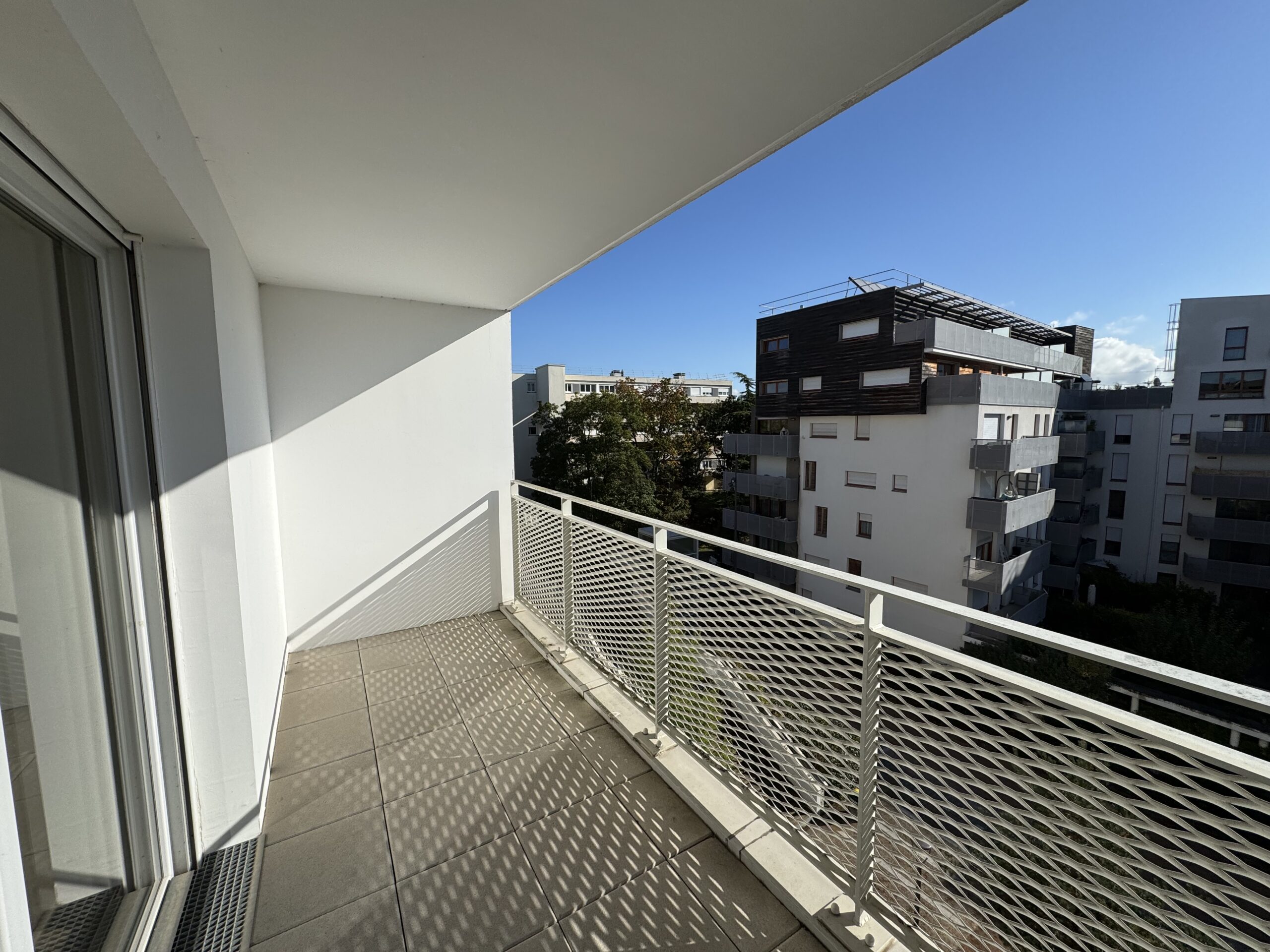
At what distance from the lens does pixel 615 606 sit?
244 cm

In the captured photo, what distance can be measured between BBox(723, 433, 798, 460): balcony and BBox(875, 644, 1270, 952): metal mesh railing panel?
14.1 m

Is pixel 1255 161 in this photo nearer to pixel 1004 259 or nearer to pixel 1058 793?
pixel 1004 259

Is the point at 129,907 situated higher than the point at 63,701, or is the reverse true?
the point at 63,701

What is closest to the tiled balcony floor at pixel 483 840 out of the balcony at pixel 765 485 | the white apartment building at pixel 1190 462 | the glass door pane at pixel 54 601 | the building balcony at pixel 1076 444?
the glass door pane at pixel 54 601

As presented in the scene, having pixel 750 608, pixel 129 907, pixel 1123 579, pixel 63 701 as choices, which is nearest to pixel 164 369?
pixel 63 701

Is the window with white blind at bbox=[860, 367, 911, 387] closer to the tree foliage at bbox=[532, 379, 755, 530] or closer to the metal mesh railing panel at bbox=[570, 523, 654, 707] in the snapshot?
the tree foliage at bbox=[532, 379, 755, 530]

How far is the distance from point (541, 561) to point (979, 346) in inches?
546

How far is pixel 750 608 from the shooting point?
1.70 m

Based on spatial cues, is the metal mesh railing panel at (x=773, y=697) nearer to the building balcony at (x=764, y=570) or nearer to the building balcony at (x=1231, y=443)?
the building balcony at (x=764, y=570)

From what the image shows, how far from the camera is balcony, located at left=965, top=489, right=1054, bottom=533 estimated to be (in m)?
10.8

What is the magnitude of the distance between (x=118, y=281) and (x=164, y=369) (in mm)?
249

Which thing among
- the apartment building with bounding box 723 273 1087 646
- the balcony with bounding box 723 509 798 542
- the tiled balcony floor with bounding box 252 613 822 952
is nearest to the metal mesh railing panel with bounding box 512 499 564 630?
the tiled balcony floor with bounding box 252 613 822 952

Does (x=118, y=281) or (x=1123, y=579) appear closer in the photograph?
(x=118, y=281)

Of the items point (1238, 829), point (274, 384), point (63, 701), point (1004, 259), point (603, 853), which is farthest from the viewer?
point (1004, 259)
